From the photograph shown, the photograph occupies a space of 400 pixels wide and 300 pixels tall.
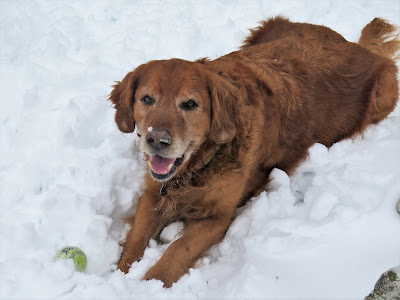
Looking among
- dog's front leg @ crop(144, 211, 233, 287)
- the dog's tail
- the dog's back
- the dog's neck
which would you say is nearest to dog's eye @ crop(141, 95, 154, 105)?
the dog's neck

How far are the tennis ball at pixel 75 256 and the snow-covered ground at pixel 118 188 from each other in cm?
9

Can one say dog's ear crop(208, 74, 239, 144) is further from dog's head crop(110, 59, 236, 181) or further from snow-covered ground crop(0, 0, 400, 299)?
snow-covered ground crop(0, 0, 400, 299)

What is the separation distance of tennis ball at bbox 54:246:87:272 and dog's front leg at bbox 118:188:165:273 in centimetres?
30

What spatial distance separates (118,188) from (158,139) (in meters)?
0.91

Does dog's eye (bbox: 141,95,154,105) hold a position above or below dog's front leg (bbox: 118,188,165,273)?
above

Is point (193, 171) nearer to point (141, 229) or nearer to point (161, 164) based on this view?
point (161, 164)

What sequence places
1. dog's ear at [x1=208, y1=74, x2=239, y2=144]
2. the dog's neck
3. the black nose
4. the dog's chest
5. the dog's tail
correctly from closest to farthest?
Answer: the black nose, dog's ear at [x1=208, y1=74, x2=239, y2=144], the dog's neck, the dog's chest, the dog's tail

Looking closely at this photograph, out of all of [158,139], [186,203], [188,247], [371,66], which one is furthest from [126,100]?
[371,66]

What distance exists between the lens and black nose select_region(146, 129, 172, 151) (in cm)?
250

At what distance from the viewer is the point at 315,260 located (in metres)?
2.48

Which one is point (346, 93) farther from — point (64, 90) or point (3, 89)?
point (3, 89)

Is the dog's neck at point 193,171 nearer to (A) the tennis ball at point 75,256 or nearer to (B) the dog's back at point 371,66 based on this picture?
(A) the tennis ball at point 75,256

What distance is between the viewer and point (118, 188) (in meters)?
3.25

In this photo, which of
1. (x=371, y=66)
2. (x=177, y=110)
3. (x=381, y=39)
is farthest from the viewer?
(x=381, y=39)
